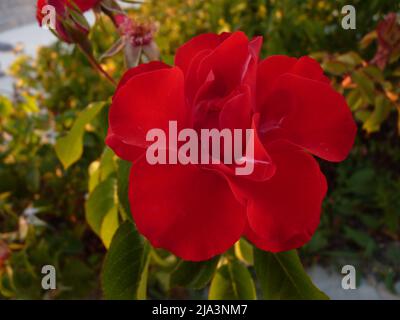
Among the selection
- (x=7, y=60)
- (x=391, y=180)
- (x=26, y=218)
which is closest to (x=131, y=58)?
(x=26, y=218)

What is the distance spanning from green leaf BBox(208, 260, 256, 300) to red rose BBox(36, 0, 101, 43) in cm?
33

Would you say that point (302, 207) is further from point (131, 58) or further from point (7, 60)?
point (7, 60)

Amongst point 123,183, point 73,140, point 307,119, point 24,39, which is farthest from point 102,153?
point 24,39

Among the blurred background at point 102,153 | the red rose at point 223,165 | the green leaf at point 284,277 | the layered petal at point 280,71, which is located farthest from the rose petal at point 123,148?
the blurred background at point 102,153

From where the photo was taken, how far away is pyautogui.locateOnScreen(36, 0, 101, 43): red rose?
441mm

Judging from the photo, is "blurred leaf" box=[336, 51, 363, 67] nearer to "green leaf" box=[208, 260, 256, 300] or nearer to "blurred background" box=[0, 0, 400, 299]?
"blurred background" box=[0, 0, 400, 299]

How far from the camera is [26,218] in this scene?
91 centimetres

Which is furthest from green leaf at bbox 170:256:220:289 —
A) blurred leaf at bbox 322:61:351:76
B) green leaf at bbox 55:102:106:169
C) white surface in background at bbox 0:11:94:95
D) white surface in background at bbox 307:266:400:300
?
white surface in background at bbox 0:11:94:95

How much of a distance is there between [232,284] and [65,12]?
36 centimetres

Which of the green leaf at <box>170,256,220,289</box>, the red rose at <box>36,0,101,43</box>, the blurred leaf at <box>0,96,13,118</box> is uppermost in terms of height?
the red rose at <box>36,0,101,43</box>

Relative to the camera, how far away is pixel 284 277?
0.51 metres

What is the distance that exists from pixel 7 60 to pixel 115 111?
2436 mm

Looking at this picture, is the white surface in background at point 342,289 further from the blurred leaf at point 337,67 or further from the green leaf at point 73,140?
the green leaf at point 73,140

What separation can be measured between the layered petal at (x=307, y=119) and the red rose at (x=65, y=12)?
0.70 ft
